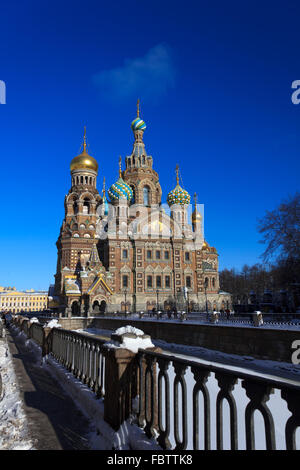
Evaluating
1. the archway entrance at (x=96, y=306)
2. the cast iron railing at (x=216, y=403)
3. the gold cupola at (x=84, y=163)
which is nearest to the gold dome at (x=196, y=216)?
→ the gold cupola at (x=84, y=163)

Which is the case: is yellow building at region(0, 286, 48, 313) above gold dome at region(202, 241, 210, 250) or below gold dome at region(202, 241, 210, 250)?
below

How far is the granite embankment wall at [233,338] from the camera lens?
1279cm

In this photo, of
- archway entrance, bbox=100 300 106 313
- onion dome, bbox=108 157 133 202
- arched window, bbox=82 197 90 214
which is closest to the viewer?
archway entrance, bbox=100 300 106 313

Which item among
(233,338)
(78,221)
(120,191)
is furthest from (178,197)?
(233,338)

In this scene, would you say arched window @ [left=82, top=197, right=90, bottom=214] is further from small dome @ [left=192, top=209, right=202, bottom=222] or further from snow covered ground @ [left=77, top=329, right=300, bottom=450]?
snow covered ground @ [left=77, top=329, right=300, bottom=450]

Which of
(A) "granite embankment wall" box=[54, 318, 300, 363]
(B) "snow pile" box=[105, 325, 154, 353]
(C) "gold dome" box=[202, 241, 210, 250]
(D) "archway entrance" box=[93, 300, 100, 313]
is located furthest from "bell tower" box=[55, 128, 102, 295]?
(B) "snow pile" box=[105, 325, 154, 353]

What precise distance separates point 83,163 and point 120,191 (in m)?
8.38

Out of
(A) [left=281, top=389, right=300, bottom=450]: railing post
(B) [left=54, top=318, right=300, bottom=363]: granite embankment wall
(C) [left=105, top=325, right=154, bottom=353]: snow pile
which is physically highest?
(C) [left=105, top=325, right=154, bottom=353]: snow pile

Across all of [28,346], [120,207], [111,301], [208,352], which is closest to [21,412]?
[28,346]

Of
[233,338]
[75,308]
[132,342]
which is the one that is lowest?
[233,338]

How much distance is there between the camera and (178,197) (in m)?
49.5

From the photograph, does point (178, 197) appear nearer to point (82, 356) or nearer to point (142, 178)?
point (142, 178)

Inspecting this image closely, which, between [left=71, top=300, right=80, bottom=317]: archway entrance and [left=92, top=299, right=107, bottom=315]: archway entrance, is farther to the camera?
[left=71, top=300, right=80, bottom=317]: archway entrance

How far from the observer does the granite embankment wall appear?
12789mm
